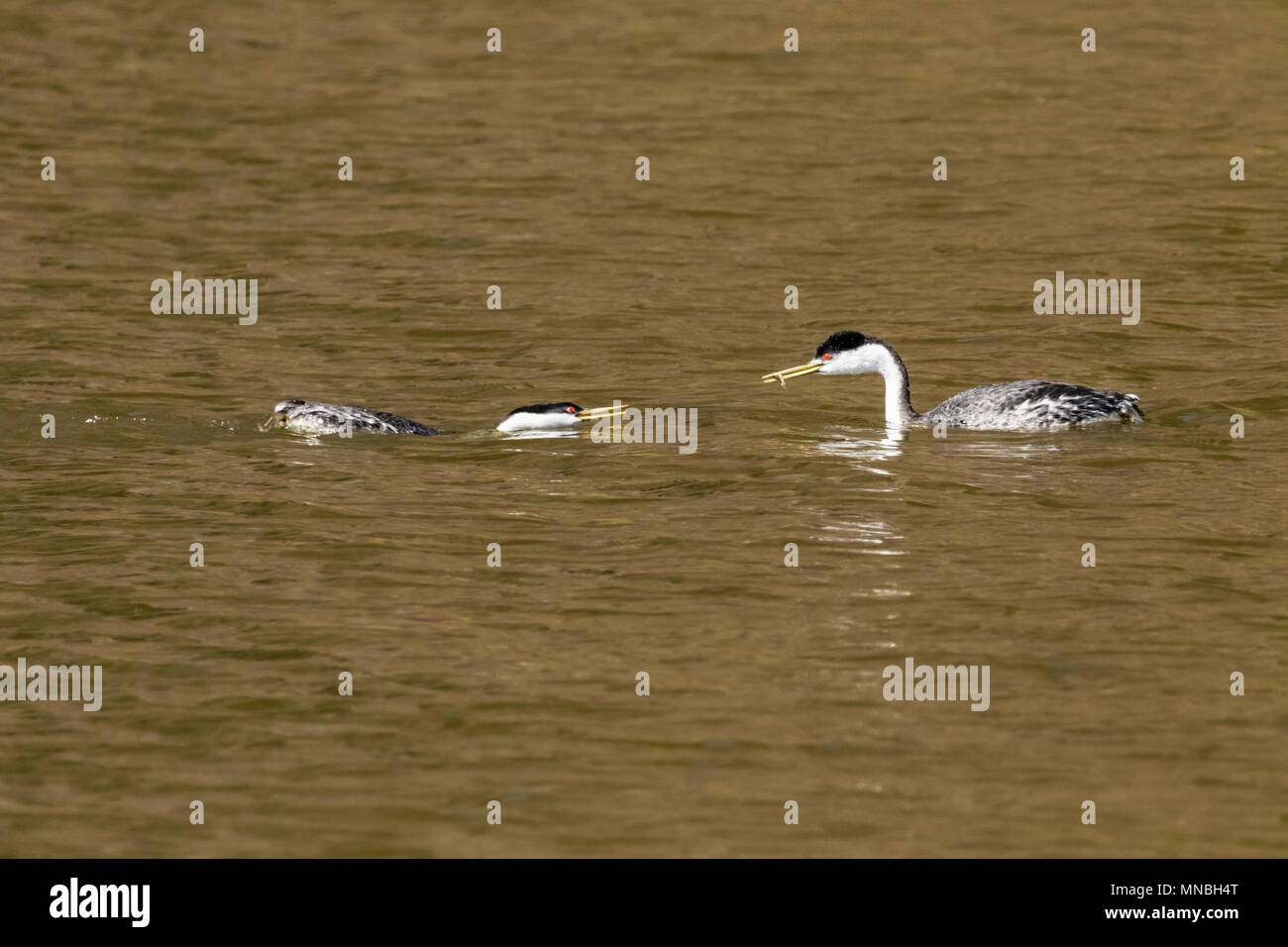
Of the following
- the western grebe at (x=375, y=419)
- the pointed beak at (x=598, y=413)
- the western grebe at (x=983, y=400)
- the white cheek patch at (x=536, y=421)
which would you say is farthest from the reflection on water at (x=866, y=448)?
the white cheek patch at (x=536, y=421)

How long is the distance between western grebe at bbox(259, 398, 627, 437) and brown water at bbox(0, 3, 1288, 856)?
18 centimetres

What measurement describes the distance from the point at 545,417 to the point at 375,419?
4.54ft

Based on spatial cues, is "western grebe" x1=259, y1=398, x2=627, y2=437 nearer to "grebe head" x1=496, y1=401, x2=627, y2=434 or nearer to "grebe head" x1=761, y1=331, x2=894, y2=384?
"grebe head" x1=496, y1=401, x2=627, y2=434

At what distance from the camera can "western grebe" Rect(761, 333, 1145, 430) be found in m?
15.9

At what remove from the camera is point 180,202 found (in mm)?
25859

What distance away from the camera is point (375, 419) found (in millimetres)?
15930

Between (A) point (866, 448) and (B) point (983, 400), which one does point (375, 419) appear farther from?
(B) point (983, 400)

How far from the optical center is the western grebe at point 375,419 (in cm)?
1572

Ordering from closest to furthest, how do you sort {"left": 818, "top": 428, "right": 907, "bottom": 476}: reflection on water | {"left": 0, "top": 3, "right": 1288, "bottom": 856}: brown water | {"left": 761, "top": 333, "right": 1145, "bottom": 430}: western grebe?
{"left": 0, "top": 3, "right": 1288, "bottom": 856}: brown water
{"left": 818, "top": 428, "right": 907, "bottom": 476}: reflection on water
{"left": 761, "top": 333, "right": 1145, "bottom": 430}: western grebe

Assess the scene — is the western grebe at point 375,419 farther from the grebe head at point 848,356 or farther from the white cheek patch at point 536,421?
the grebe head at point 848,356

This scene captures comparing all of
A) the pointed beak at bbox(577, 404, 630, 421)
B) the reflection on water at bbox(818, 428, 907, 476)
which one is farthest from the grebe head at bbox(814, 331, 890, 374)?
the pointed beak at bbox(577, 404, 630, 421)

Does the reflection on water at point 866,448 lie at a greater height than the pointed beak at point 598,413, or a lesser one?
lesser

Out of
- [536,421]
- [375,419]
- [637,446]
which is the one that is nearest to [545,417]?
[536,421]

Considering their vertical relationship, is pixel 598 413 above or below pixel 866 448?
above
